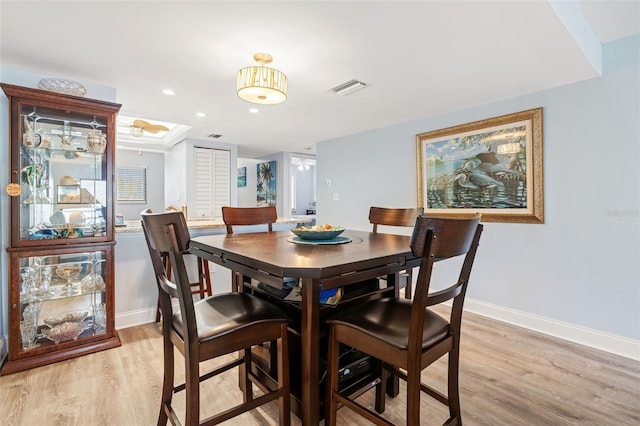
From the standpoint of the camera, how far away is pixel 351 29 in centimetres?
180

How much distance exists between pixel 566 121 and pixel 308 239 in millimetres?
2485

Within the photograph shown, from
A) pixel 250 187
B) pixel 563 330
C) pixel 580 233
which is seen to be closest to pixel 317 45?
pixel 580 233

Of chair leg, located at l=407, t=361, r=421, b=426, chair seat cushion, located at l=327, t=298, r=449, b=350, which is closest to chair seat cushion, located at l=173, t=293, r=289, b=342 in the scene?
chair seat cushion, located at l=327, t=298, r=449, b=350

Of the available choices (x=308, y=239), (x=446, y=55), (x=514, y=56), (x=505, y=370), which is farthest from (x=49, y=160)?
(x=505, y=370)

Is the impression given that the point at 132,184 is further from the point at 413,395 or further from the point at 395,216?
the point at 413,395

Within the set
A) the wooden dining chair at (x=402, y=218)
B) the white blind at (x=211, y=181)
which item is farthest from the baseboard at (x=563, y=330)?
the white blind at (x=211, y=181)

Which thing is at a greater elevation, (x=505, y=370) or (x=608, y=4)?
(x=608, y=4)

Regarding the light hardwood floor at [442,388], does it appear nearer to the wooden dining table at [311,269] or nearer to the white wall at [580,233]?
the white wall at [580,233]

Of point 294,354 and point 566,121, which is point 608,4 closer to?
point 566,121

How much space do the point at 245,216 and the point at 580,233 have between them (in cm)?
272

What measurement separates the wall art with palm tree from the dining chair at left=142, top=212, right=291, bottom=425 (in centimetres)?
537

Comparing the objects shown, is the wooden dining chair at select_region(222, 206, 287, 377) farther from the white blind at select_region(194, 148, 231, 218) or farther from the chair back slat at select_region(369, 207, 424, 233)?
the white blind at select_region(194, 148, 231, 218)

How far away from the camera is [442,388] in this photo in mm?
1890

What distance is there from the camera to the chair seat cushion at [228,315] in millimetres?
1196
